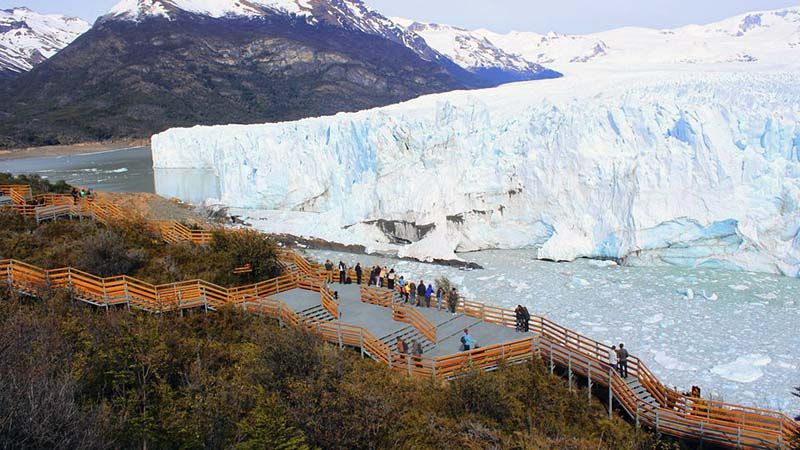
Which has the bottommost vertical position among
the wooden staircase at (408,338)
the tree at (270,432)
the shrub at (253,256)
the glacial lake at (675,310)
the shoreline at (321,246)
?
the glacial lake at (675,310)

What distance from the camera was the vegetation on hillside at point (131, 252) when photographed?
13578 millimetres

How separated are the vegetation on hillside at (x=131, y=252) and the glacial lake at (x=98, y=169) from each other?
21229 millimetres

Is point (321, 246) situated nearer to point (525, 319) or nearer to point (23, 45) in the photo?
point (525, 319)

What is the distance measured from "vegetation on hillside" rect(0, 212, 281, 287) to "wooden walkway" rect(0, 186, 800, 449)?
84 cm

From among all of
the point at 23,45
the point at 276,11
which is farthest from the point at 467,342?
the point at 23,45

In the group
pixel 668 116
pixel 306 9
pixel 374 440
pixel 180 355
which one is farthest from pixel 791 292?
pixel 306 9

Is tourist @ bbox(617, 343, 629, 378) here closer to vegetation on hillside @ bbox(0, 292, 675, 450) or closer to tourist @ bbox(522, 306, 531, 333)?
vegetation on hillside @ bbox(0, 292, 675, 450)

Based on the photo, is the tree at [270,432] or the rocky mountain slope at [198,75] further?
the rocky mountain slope at [198,75]

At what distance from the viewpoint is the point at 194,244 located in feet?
53.4

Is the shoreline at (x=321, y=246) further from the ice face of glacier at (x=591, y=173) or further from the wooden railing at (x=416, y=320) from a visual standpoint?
the wooden railing at (x=416, y=320)

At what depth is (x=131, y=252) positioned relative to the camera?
14.4 m

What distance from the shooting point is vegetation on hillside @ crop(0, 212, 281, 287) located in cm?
1358

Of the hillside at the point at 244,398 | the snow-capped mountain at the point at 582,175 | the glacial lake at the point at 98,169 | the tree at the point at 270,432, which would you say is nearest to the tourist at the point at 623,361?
the hillside at the point at 244,398

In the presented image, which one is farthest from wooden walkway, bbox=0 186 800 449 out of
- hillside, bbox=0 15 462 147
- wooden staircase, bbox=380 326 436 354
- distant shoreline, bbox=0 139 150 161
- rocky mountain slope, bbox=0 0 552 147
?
hillside, bbox=0 15 462 147
